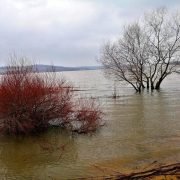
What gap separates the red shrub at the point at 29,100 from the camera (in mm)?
15031

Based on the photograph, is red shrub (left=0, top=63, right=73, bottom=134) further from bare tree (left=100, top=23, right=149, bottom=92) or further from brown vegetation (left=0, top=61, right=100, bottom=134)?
bare tree (left=100, top=23, right=149, bottom=92)

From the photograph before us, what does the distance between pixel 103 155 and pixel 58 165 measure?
1708mm

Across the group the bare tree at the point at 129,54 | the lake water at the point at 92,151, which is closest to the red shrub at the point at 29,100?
the lake water at the point at 92,151

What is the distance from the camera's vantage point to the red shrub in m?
15.0

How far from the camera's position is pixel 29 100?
1535 cm

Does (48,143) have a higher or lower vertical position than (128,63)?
lower

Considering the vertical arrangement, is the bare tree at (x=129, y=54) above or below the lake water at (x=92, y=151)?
above

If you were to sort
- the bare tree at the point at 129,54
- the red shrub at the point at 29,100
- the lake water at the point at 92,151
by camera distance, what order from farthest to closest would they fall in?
the bare tree at the point at 129,54 → the red shrub at the point at 29,100 → the lake water at the point at 92,151

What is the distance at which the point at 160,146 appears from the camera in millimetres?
12156

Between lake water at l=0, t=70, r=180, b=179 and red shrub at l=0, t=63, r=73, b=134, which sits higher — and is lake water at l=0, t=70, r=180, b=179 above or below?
below

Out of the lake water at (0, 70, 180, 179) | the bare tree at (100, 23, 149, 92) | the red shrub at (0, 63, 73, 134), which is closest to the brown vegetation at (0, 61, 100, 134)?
the red shrub at (0, 63, 73, 134)

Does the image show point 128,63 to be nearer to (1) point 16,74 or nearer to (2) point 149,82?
(2) point 149,82

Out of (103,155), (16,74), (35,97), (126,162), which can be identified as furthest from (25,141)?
(126,162)

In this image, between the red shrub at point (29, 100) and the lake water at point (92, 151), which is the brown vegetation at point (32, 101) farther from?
the lake water at point (92, 151)
